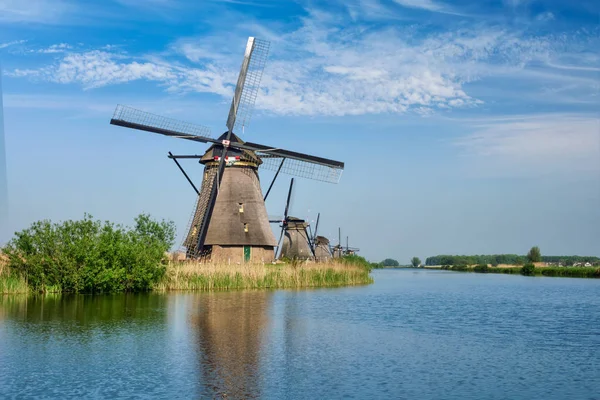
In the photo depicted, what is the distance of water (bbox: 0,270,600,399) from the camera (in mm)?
Answer: 9664

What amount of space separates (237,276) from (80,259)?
7.25 metres

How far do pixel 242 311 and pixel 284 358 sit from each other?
7404 mm

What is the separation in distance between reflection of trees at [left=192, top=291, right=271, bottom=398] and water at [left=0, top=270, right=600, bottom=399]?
0.11 feet

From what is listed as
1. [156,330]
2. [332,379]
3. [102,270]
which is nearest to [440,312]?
[156,330]

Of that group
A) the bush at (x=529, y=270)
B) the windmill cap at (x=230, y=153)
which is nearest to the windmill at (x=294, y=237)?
the windmill cap at (x=230, y=153)

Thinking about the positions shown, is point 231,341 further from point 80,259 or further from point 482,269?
point 482,269

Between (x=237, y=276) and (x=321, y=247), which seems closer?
(x=237, y=276)

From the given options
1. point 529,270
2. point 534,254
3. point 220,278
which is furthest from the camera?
point 534,254

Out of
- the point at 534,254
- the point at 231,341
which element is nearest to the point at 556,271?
the point at 534,254

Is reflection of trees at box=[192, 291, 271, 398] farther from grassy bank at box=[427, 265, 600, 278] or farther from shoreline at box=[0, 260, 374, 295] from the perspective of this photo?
grassy bank at box=[427, 265, 600, 278]

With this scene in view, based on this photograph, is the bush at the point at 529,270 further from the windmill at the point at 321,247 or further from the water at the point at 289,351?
the water at the point at 289,351

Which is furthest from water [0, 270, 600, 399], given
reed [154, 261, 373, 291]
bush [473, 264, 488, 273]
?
bush [473, 264, 488, 273]

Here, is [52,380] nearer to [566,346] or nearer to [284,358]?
[284,358]

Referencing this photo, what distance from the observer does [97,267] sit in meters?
25.7
